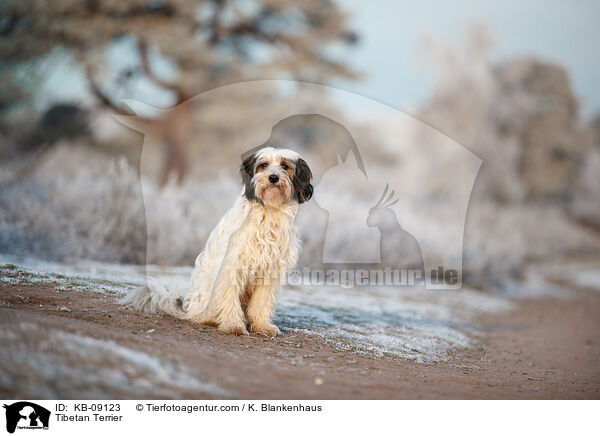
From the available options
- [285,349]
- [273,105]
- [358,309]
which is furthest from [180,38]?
[285,349]

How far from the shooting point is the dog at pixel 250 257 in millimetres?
5414

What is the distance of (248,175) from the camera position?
562cm

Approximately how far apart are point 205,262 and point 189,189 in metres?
8.56

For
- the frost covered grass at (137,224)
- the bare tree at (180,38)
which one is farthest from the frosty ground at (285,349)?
the bare tree at (180,38)

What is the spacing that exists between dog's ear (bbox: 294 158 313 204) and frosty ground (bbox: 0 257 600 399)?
144cm

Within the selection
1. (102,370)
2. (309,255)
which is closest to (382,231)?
(309,255)

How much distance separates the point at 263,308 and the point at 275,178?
1329 mm

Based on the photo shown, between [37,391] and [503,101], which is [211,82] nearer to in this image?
[503,101]

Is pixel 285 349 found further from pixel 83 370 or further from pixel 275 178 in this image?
pixel 83 370

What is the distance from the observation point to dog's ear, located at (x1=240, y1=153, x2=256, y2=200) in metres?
5.43
